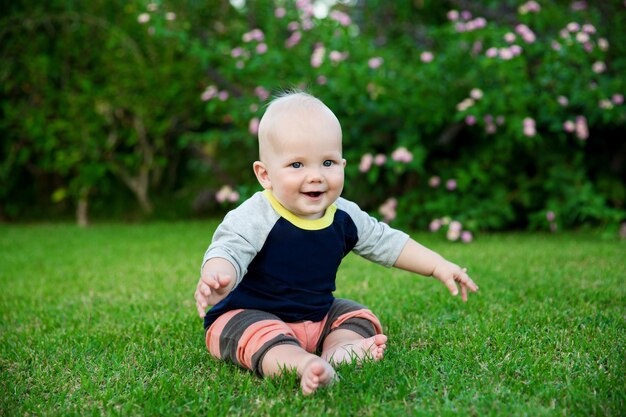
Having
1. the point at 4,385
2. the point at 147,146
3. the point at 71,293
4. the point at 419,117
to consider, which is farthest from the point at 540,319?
the point at 147,146

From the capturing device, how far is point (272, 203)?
229 cm

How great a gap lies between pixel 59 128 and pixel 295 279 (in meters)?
5.86

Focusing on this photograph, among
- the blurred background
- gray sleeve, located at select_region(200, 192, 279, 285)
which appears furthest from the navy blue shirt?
the blurred background

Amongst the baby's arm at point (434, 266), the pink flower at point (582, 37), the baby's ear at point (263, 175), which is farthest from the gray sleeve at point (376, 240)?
the pink flower at point (582, 37)

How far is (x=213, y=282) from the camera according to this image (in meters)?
1.90

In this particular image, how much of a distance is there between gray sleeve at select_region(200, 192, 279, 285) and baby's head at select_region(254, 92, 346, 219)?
8 centimetres

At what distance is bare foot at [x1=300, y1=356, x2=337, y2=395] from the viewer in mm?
1858

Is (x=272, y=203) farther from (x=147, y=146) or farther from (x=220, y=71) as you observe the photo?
(x=147, y=146)

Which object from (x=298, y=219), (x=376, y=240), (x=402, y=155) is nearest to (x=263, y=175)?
(x=298, y=219)

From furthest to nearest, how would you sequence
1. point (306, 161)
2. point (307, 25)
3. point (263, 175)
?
point (307, 25), point (263, 175), point (306, 161)

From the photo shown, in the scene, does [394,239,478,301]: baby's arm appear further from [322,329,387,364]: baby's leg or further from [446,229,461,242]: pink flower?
Result: [446,229,461,242]: pink flower

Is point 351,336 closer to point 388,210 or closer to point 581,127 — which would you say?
point 388,210

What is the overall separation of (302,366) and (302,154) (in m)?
0.68

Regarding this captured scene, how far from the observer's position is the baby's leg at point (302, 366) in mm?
1862
